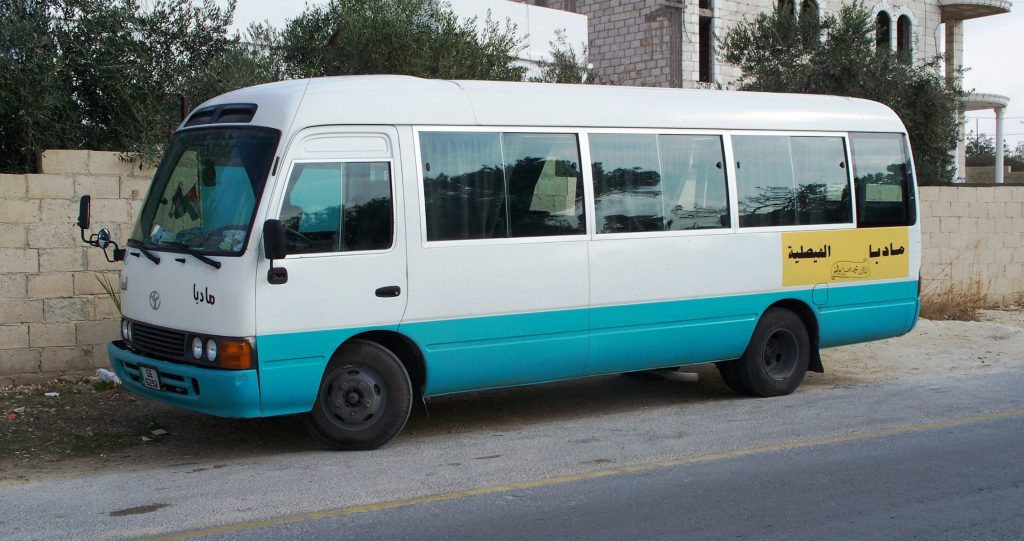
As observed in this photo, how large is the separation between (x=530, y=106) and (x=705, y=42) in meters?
26.1

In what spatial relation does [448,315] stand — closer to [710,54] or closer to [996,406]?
[996,406]

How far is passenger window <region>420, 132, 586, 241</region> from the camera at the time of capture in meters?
7.82

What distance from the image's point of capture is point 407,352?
310 inches

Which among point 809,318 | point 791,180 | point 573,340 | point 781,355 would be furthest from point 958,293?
point 573,340

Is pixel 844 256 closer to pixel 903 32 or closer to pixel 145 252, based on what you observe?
pixel 145 252

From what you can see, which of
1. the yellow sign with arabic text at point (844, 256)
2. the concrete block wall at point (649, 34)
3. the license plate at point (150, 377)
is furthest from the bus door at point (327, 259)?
the concrete block wall at point (649, 34)

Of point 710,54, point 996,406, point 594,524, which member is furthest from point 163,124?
point 710,54

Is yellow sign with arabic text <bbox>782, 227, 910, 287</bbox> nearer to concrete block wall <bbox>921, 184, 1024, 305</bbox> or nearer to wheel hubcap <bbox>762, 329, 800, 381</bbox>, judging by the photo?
wheel hubcap <bbox>762, 329, 800, 381</bbox>

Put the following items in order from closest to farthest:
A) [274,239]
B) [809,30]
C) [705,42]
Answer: [274,239] → [809,30] → [705,42]

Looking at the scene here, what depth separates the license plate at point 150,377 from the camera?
741 cm

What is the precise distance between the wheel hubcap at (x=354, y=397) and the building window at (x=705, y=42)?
2654 cm

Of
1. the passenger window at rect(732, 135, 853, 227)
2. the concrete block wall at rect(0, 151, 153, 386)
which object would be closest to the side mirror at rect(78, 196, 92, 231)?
the concrete block wall at rect(0, 151, 153, 386)

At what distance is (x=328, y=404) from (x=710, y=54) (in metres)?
27.6

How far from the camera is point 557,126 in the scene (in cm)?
841
